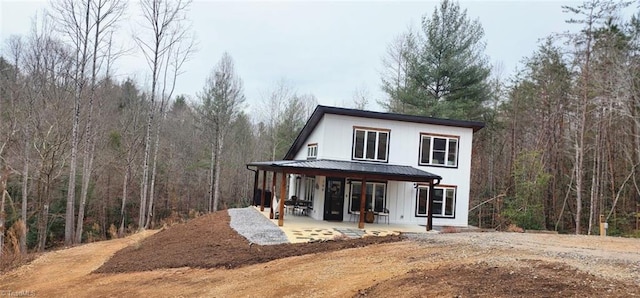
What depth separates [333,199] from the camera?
15688mm

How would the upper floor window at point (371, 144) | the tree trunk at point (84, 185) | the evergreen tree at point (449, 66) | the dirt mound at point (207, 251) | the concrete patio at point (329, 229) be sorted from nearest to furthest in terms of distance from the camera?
the dirt mound at point (207, 251) < the concrete patio at point (329, 229) < the upper floor window at point (371, 144) < the tree trunk at point (84, 185) < the evergreen tree at point (449, 66)

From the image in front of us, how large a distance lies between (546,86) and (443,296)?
65.1 ft

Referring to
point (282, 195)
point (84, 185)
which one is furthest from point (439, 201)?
point (84, 185)

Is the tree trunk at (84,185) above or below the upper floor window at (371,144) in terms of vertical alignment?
below

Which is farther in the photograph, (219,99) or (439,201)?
(219,99)

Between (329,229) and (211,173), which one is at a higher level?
(211,173)

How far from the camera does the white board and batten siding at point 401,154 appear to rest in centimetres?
1598

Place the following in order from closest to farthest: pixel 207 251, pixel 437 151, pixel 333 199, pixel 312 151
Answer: pixel 207 251 < pixel 333 199 < pixel 437 151 < pixel 312 151

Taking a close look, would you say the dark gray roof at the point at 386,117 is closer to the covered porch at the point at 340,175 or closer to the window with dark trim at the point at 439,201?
the covered porch at the point at 340,175

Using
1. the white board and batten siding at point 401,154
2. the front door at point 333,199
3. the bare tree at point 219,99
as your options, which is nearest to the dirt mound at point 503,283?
the front door at point 333,199

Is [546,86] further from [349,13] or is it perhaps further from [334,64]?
[334,64]

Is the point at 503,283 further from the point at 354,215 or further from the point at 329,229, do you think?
the point at 354,215

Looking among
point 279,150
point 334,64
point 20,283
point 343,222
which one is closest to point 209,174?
point 279,150

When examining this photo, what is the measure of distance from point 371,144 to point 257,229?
6.24 m
